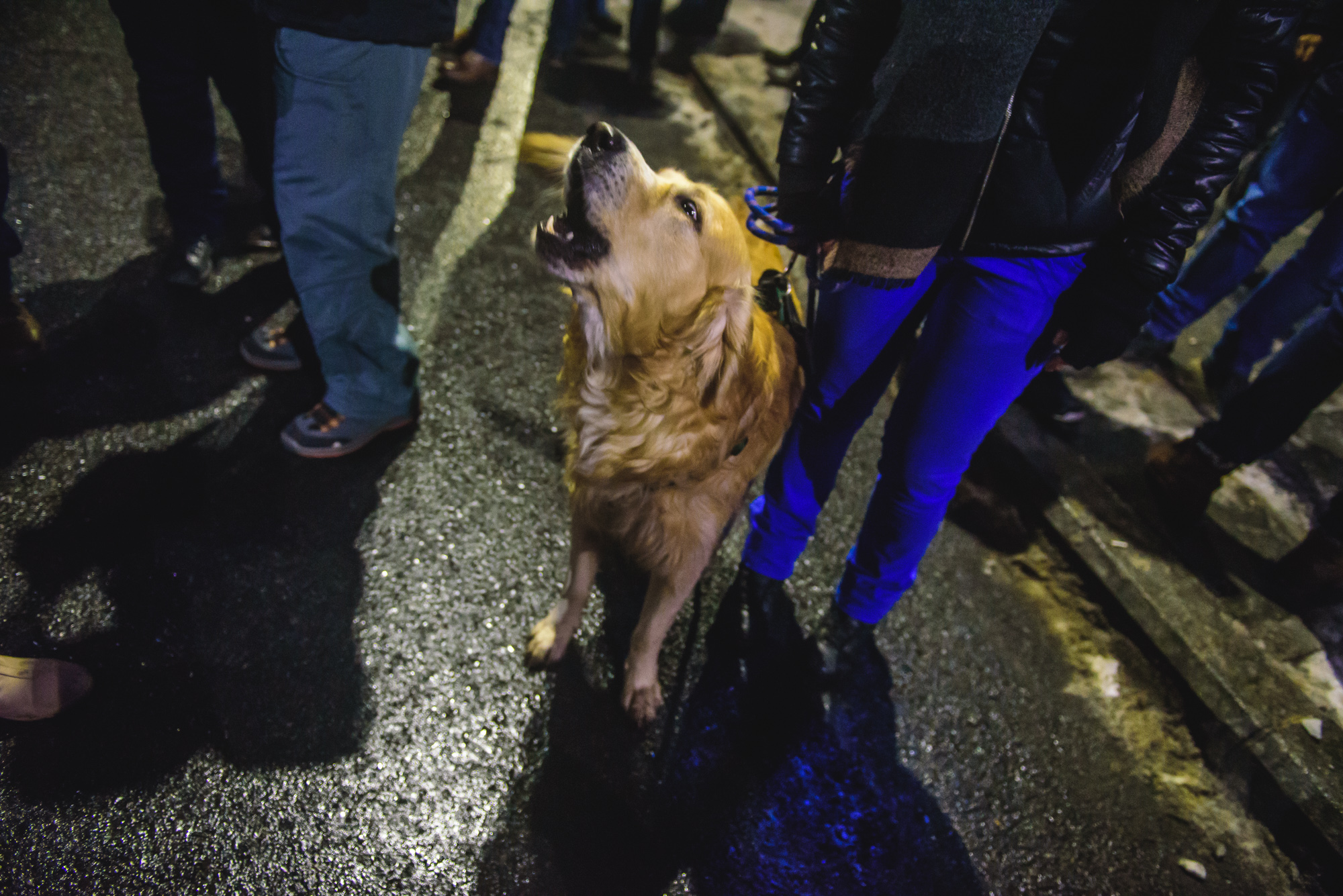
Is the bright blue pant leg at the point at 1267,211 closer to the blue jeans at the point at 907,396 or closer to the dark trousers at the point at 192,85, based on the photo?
the blue jeans at the point at 907,396

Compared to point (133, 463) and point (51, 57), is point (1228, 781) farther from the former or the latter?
point (51, 57)

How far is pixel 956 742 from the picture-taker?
2.16m

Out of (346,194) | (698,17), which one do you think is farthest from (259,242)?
(698,17)

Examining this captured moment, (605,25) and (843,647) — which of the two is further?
(605,25)

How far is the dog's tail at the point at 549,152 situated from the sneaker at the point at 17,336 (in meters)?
2.00

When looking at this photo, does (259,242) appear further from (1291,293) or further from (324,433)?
(1291,293)

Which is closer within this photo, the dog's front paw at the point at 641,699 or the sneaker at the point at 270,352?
the dog's front paw at the point at 641,699

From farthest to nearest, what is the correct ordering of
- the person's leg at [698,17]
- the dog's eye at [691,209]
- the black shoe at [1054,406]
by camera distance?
the person's leg at [698,17], the black shoe at [1054,406], the dog's eye at [691,209]

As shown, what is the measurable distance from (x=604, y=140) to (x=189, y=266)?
2.23 m

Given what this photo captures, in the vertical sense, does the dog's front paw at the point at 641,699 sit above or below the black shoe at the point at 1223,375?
below

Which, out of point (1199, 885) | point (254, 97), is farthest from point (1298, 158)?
point (254, 97)

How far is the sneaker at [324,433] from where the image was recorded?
237 centimetres

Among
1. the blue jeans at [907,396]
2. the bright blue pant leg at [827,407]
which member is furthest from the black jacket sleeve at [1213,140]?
the bright blue pant leg at [827,407]

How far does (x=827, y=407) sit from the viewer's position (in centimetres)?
186
